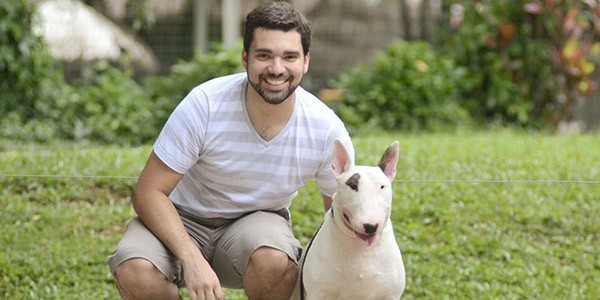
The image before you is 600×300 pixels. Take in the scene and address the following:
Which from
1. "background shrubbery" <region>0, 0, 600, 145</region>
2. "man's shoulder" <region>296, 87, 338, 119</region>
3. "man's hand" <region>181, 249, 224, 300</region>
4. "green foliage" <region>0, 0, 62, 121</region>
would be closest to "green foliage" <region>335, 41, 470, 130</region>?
"background shrubbery" <region>0, 0, 600, 145</region>

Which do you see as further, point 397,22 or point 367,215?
point 397,22

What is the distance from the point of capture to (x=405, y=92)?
10.7m

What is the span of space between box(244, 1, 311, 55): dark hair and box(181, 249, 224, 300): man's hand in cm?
89

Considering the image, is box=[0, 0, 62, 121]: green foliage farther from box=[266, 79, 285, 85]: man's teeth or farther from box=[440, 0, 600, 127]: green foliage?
box=[266, 79, 285, 85]: man's teeth

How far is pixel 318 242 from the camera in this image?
153 inches

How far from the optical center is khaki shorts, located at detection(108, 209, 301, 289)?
414 cm

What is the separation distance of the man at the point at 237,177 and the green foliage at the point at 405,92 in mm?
6039

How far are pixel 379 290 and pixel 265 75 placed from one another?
966 millimetres

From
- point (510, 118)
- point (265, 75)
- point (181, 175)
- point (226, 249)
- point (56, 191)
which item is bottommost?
point (510, 118)

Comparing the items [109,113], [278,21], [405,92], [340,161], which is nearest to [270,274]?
[340,161]

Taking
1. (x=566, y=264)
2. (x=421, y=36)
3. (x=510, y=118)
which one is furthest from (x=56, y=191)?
(x=421, y=36)

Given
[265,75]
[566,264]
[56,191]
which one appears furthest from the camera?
[56,191]

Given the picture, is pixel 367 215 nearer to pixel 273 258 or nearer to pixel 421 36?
pixel 273 258

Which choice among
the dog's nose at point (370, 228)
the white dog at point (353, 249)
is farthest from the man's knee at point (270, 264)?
the dog's nose at point (370, 228)
